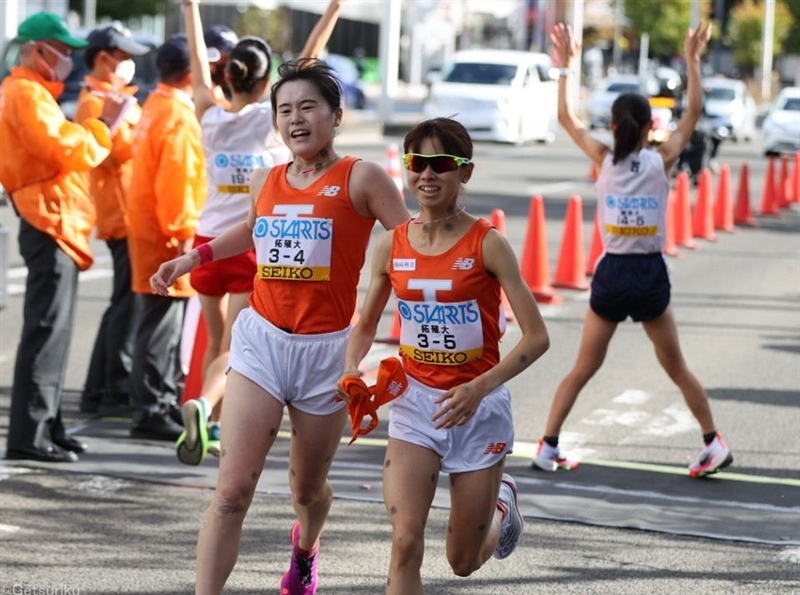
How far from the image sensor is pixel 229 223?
803 centimetres

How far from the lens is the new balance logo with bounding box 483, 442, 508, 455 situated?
5.26m

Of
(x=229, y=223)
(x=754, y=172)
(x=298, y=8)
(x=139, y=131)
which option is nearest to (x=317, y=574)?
(x=229, y=223)

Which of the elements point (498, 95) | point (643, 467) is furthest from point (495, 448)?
point (498, 95)

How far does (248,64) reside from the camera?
7844 mm

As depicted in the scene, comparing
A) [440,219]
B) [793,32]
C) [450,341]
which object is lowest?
[450,341]

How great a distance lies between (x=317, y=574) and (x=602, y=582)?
1102 mm

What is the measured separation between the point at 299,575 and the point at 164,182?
3193 millimetres

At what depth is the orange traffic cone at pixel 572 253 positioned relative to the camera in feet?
49.8

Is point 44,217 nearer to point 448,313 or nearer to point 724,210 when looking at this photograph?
point 448,313

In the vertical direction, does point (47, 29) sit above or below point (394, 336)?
above

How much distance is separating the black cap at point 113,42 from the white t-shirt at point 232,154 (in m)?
1.12

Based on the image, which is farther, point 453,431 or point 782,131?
point 782,131

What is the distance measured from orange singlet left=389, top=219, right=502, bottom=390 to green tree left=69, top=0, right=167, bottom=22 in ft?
163

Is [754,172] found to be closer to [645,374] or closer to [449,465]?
[645,374]
